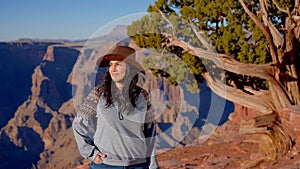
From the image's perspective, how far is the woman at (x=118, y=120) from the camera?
11.1 ft

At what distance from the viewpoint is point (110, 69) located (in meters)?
3.43

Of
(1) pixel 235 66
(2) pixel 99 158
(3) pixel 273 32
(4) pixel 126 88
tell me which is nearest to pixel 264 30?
(3) pixel 273 32

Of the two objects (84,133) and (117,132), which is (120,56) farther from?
(84,133)

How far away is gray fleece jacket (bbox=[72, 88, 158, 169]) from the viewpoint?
3371 mm

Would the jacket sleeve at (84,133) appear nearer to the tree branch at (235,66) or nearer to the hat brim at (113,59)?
the hat brim at (113,59)

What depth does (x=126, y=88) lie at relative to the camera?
11.4 feet

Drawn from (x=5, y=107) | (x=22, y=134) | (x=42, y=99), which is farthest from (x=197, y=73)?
(x=5, y=107)

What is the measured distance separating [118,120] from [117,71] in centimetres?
48

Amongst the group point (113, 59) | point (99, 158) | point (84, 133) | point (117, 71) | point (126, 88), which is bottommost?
point (99, 158)

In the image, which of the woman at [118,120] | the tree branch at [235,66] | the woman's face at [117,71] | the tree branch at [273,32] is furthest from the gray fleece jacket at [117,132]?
the tree branch at [273,32]

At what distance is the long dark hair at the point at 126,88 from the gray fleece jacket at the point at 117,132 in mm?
49

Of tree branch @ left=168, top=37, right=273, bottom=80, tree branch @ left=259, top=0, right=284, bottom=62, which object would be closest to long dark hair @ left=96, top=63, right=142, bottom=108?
tree branch @ left=168, top=37, right=273, bottom=80

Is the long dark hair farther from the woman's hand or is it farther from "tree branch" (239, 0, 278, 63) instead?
"tree branch" (239, 0, 278, 63)

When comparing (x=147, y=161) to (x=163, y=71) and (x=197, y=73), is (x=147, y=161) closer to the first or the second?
(x=197, y=73)
